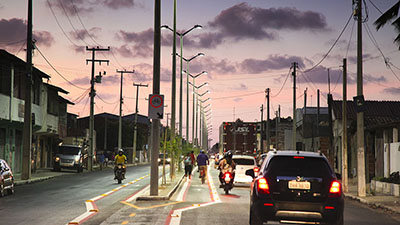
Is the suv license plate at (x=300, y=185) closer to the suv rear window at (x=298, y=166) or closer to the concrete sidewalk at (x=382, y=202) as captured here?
the suv rear window at (x=298, y=166)

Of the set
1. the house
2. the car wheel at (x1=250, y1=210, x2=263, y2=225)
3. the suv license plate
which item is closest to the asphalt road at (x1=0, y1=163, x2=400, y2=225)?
the car wheel at (x1=250, y1=210, x2=263, y2=225)

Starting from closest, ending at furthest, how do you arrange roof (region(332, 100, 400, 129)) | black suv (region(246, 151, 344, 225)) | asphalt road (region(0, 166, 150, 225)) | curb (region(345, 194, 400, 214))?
black suv (region(246, 151, 344, 225)) → asphalt road (region(0, 166, 150, 225)) → curb (region(345, 194, 400, 214)) → roof (region(332, 100, 400, 129))

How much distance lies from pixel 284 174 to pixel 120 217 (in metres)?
4.71

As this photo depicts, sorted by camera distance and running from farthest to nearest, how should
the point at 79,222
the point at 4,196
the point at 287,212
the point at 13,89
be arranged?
1. the point at 13,89
2. the point at 4,196
3. the point at 79,222
4. the point at 287,212

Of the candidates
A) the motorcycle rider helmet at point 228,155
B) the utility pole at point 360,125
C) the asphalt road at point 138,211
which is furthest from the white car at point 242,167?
the asphalt road at point 138,211

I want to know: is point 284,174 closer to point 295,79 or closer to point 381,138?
point 381,138

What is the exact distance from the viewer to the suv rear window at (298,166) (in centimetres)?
Result: 1150

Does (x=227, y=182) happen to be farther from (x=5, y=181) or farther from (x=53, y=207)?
(x=5, y=181)

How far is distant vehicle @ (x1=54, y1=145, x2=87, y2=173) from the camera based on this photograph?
49.7 m

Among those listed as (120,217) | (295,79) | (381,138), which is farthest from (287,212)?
(295,79)

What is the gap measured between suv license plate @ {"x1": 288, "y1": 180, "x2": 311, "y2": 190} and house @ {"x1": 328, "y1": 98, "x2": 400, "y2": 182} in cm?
1418

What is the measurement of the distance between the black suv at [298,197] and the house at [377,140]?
46.1ft

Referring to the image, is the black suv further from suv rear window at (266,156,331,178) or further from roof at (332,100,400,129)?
roof at (332,100,400,129)

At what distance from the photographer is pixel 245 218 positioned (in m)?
14.6
